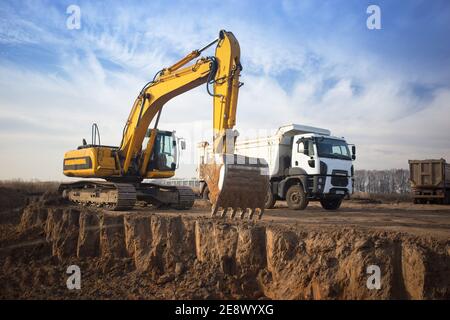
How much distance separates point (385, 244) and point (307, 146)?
27.7 feet

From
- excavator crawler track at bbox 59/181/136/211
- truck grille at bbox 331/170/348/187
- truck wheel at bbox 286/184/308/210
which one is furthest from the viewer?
truck wheel at bbox 286/184/308/210

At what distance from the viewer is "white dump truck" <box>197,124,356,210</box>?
14242mm

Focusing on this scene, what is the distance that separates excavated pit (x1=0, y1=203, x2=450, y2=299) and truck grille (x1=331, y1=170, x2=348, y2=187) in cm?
719

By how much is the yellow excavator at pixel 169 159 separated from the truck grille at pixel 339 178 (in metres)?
4.61

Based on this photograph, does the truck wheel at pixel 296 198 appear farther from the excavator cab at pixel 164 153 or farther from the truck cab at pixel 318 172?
the excavator cab at pixel 164 153

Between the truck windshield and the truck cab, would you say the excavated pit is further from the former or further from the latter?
the truck windshield

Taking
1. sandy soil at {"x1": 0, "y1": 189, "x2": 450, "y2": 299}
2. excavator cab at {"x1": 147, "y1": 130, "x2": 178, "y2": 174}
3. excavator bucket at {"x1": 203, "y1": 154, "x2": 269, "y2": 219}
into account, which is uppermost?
excavator cab at {"x1": 147, "y1": 130, "x2": 178, "y2": 174}

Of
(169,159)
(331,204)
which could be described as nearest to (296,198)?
(331,204)

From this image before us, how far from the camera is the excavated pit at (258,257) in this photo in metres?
6.15

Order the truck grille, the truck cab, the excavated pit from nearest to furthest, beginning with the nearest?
1. the excavated pit
2. the truck cab
3. the truck grille

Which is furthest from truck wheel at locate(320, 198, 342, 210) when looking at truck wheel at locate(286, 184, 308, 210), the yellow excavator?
the yellow excavator

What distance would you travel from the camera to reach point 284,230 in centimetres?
735
